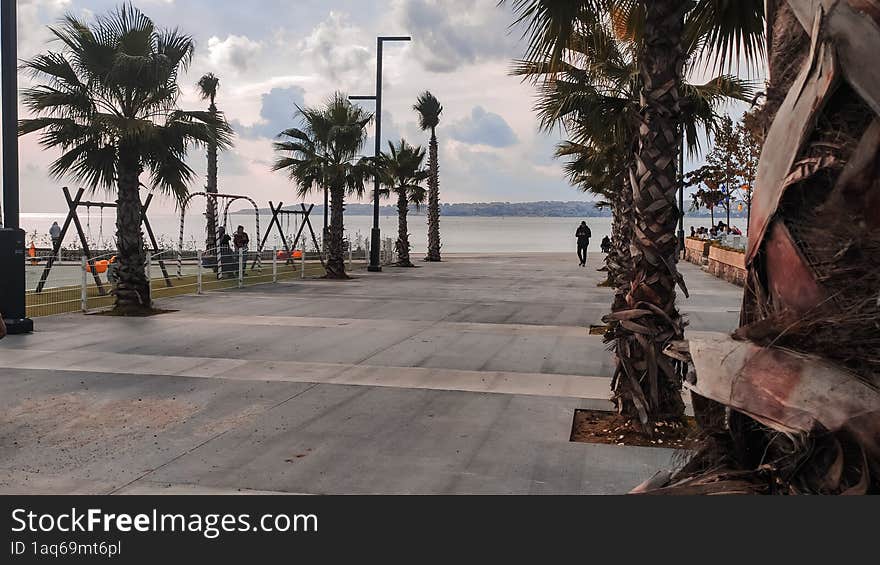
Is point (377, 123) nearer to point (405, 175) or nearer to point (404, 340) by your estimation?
point (405, 175)

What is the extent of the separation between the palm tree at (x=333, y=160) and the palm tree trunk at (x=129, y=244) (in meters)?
10.1

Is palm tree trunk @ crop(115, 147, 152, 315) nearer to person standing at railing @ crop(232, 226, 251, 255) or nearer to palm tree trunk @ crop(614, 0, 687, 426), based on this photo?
person standing at railing @ crop(232, 226, 251, 255)

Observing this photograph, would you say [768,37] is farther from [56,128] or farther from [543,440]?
[56,128]

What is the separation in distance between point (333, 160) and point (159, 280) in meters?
6.89

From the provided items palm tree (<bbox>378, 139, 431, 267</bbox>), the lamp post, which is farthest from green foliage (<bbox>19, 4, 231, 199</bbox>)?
palm tree (<bbox>378, 139, 431, 267</bbox>)

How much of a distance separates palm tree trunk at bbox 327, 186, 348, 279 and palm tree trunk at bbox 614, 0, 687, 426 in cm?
1898

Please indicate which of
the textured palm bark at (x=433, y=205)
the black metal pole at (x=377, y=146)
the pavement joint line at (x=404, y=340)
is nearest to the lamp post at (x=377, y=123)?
the black metal pole at (x=377, y=146)

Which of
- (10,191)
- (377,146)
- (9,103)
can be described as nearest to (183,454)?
(10,191)

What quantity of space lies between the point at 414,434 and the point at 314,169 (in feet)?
64.0

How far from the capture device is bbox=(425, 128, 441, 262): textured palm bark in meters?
38.0

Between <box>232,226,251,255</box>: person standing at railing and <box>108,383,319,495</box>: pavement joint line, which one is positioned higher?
<box>232,226,251,255</box>: person standing at railing

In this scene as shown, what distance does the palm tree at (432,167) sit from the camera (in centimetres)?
3806

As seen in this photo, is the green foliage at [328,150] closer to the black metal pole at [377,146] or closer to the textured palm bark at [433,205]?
the black metal pole at [377,146]

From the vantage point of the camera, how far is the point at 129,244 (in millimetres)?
15266
